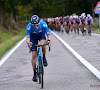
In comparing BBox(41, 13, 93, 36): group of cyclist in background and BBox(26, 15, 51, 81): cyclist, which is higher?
BBox(26, 15, 51, 81): cyclist

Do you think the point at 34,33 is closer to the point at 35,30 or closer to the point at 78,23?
the point at 35,30

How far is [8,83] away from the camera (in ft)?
28.6

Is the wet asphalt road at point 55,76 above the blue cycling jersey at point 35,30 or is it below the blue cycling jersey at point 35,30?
below

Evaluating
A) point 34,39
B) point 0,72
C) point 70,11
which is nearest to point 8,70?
point 0,72

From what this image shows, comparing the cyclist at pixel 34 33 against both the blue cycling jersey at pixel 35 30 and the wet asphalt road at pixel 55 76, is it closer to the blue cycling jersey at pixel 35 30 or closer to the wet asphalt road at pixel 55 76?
the blue cycling jersey at pixel 35 30

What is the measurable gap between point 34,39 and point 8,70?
2439 mm

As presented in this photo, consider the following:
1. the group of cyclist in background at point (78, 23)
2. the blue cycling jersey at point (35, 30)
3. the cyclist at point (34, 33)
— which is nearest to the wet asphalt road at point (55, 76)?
the cyclist at point (34, 33)

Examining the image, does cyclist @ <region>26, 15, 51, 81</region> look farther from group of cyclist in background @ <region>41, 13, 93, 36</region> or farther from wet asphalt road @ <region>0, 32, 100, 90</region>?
group of cyclist in background @ <region>41, 13, 93, 36</region>

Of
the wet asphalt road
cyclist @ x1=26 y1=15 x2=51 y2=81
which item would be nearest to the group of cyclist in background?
the wet asphalt road

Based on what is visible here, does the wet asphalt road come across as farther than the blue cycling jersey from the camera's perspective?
No

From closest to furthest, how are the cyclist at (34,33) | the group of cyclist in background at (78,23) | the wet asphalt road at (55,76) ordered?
the wet asphalt road at (55,76) < the cyclist at (34,33) < the group of cyclist in background at (78,23)

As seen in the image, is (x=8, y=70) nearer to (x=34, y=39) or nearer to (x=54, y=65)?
(x=54, y=65)

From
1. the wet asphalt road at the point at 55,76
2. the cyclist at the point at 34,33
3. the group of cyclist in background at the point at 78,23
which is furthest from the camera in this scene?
the group of cyclist in background at the point at 78,23

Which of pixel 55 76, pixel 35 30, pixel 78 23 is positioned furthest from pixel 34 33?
pixel 78 23
